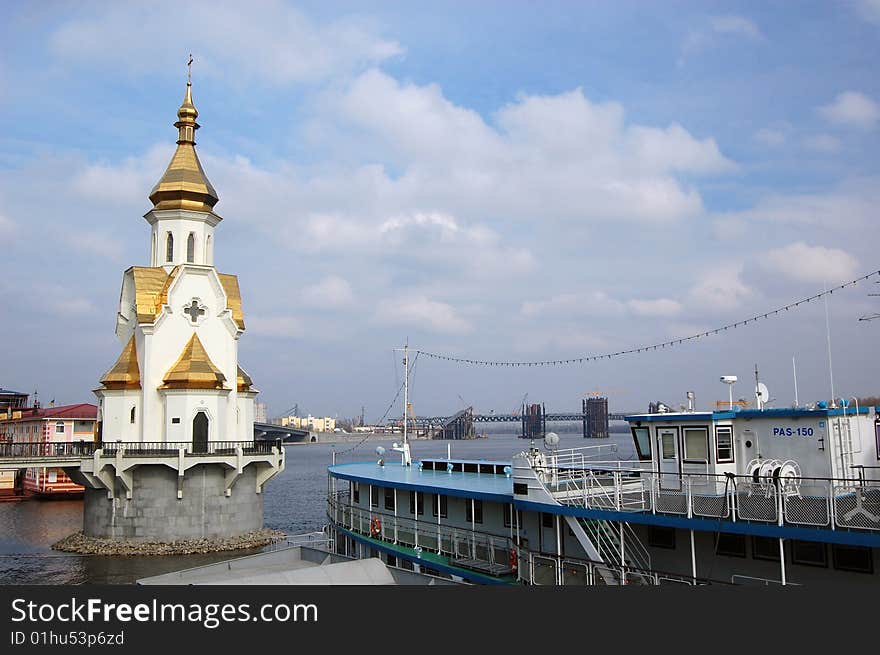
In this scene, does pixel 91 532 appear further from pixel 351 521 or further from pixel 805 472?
pixel 805 472

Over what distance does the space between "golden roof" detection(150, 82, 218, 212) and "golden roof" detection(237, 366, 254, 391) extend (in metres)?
11.0

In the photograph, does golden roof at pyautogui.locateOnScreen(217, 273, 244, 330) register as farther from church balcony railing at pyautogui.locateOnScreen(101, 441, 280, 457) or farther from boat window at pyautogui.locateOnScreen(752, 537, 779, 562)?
boat window at pyautogui.locateOnScreen(752, 537, 779, 562)

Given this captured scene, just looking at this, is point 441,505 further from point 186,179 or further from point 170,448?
point 186,179

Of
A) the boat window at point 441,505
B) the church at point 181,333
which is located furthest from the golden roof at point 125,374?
the boat window at point 441,505

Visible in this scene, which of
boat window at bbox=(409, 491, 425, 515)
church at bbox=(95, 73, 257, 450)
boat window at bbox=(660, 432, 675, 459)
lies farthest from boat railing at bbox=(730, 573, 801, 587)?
church at bbox=(95, 73, 257, 450)

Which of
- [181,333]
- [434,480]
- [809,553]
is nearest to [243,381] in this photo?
[181,333]

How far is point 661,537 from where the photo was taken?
18531 mm

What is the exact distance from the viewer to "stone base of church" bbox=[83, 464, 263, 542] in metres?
41.6

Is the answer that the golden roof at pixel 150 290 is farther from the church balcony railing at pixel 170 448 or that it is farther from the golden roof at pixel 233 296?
the church balcony railing at pixel 170 448

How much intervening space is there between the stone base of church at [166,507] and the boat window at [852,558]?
35.0 meters

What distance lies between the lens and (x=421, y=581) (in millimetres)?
15891

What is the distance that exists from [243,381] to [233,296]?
5733mm

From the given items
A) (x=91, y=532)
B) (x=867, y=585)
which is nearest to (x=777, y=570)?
(x=867, y=585)

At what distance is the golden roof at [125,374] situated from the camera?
43.9m
